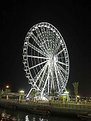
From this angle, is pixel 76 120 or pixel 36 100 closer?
pixel 76 120

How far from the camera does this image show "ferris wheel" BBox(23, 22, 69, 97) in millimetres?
66062

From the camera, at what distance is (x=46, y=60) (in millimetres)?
66188

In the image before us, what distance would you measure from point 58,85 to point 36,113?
926cm

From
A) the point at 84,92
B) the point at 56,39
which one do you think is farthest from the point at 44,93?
the point at 84,92

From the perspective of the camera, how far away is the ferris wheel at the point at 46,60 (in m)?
66.1

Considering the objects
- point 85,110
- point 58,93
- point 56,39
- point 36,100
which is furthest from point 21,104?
point 85,110

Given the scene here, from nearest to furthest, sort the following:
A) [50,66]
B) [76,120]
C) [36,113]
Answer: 1. [76,120]
2. [36,113]
3. [50,66]

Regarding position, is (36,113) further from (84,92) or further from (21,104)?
(84,92)

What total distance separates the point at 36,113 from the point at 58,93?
394 inches

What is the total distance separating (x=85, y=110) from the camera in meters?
52.0

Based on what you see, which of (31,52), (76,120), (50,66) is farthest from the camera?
(31,52)

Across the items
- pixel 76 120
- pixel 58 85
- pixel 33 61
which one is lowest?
pixel 76 120

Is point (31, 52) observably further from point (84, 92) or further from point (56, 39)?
point (84, 92)

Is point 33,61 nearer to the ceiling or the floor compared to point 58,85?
nearer to the ceiling
